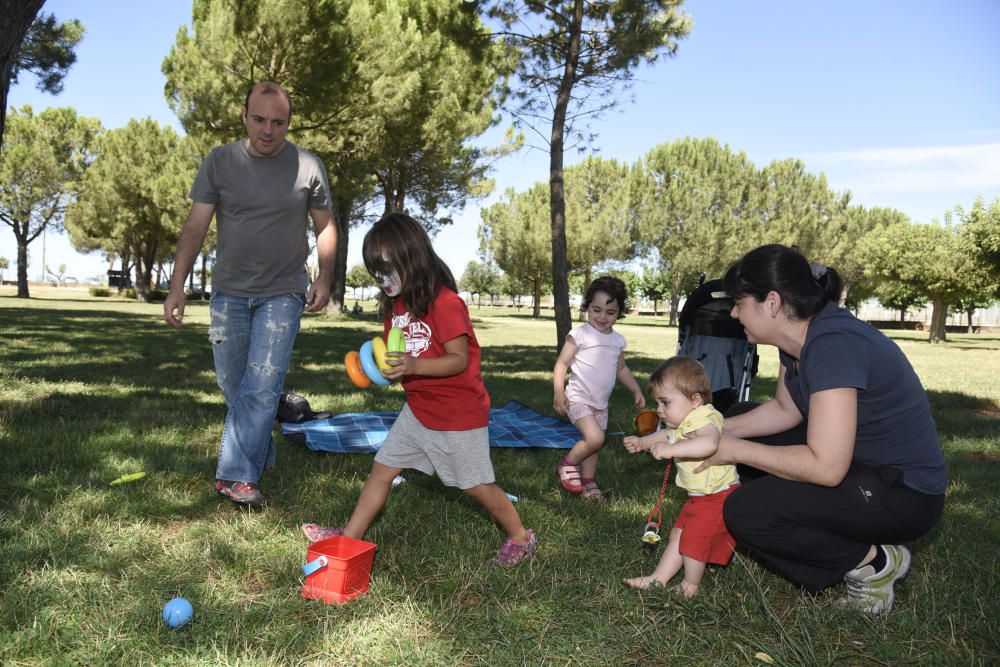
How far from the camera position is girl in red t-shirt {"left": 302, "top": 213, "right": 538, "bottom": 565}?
265 centimetres

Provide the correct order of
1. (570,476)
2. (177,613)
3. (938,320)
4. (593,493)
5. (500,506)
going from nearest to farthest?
(177,613)
(500,506)
(593,493)
(570,476)
(938,320)

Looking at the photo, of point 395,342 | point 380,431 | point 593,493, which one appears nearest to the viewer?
point 395,342

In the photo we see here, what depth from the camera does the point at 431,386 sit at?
8.95 feet

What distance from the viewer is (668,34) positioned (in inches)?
418

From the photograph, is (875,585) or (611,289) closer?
(875,585)

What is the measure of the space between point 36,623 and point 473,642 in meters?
1.38

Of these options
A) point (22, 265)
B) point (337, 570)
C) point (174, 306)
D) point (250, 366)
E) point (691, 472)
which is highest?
point (22, 265)

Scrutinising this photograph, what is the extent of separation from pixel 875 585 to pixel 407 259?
84.6 inches

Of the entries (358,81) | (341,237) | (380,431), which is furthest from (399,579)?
(341,237)

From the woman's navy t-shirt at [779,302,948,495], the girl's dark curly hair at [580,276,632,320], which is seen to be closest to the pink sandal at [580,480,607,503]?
the girl's dark curly hair at [580,276,632,320]

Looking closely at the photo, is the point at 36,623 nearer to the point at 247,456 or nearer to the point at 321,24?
the point at 247,456

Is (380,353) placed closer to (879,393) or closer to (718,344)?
(879,393)

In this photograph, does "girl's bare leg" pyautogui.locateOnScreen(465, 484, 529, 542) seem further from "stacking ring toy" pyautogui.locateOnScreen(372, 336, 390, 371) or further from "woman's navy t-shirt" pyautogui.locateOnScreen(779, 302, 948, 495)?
"woman's navy t-shirt" pyautogui.locateOnScreen(779, 302, 948, 495)

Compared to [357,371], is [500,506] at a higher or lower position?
lower
